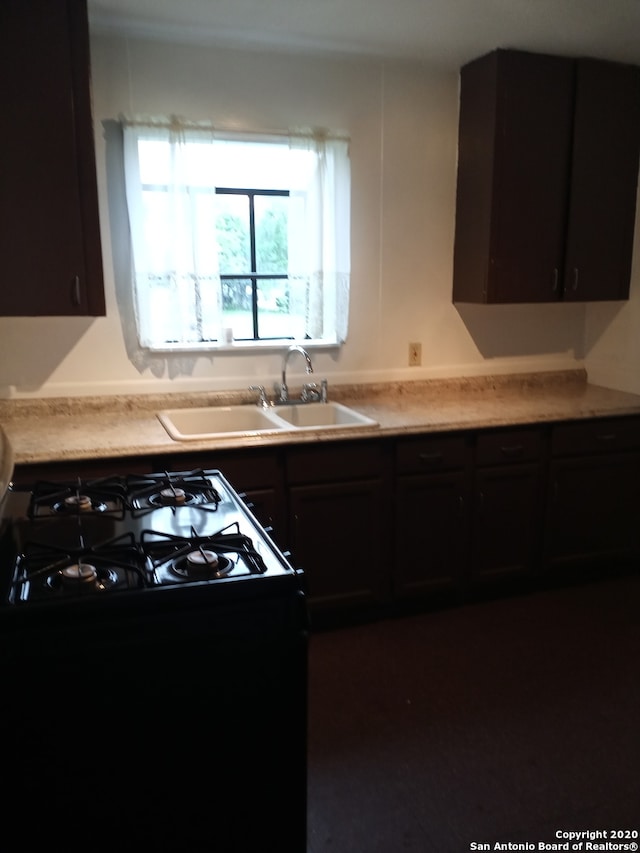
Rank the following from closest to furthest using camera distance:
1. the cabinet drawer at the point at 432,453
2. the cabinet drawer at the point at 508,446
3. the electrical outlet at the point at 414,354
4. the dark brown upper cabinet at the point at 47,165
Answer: the dark brown upper cabinet at the point at 47,165, the cabinet drawer at the point at 432,453, the cabinet drawer at the point at 508,446, the electrical outlet at the point at 414,354

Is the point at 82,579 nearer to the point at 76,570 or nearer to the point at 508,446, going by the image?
the point at 76,570

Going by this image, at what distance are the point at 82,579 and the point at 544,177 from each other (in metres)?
2.73

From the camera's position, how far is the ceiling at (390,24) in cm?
243

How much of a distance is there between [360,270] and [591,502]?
1517 millimetres

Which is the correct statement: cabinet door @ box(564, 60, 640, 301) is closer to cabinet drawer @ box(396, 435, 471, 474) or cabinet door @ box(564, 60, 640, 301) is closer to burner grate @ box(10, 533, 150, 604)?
cabinet drawer @ box(396, 435, 471, 474)

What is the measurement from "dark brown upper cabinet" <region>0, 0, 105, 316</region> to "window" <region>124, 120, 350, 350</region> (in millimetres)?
393

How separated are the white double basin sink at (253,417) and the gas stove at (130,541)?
106cm

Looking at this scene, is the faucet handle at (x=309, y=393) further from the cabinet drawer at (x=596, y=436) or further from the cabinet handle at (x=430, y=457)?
the cabinet drawer at (x=596, y=436)

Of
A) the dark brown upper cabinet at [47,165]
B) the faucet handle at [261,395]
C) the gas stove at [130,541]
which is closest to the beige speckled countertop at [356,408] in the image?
the faucet handle at [261,395]

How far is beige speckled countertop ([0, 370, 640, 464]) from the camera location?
2410 millimetres

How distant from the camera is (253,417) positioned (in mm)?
2996

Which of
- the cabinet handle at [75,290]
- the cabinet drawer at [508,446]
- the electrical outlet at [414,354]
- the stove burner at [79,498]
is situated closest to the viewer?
the stove burner at [79,498]

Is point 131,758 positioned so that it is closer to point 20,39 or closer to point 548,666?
point 548,666

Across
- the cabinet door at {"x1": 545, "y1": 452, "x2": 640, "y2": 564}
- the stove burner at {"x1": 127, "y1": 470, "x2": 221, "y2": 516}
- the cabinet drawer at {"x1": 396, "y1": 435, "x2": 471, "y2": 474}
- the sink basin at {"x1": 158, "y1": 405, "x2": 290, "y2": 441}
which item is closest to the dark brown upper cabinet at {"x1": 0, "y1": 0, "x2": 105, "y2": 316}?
the sink basin at {"x1": 158, "y1": 405, "x2": 290, "y2": 441}
